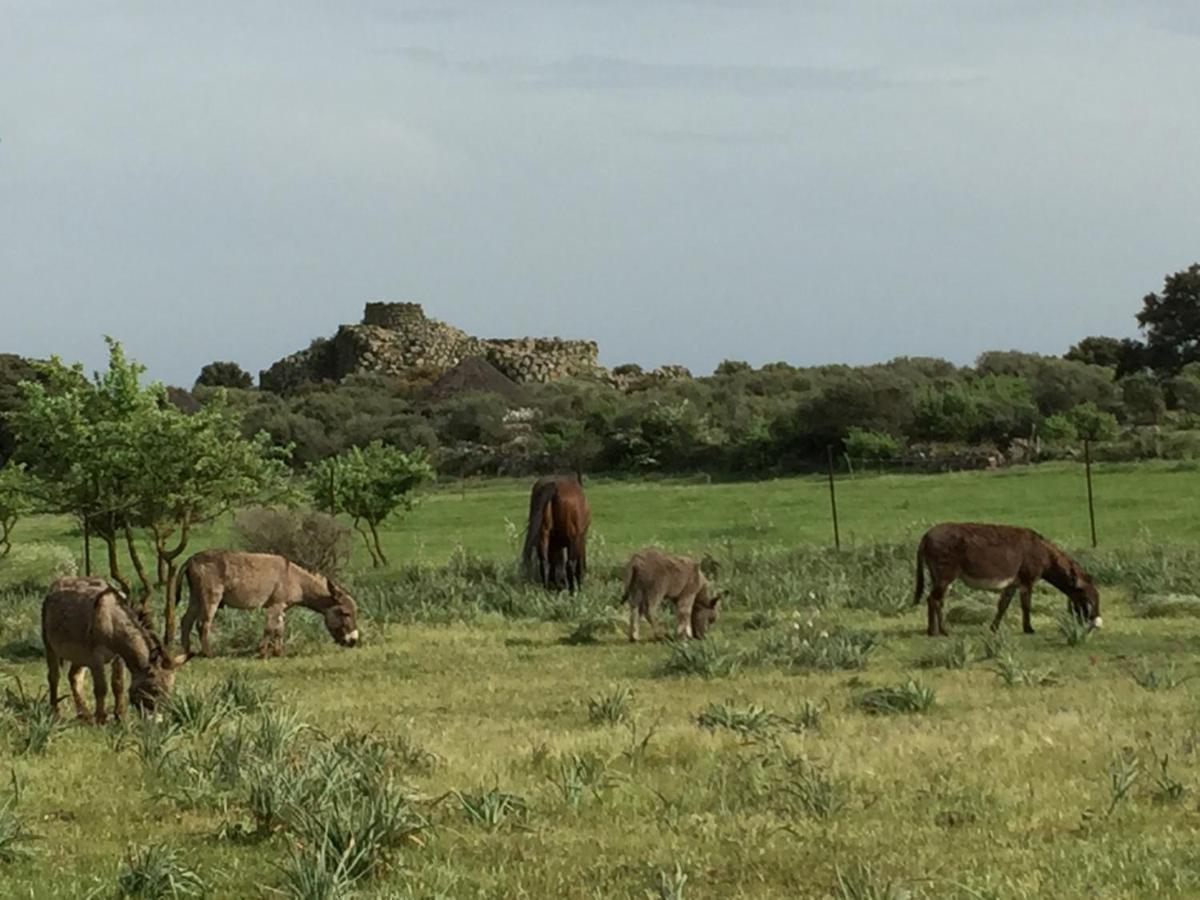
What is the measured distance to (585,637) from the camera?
762 inches

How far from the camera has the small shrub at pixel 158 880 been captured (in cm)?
768

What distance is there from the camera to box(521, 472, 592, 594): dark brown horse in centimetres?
2438

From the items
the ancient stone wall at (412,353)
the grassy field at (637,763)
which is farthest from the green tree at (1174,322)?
the grassy field at (637,763)

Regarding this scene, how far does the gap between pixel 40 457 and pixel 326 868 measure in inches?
582

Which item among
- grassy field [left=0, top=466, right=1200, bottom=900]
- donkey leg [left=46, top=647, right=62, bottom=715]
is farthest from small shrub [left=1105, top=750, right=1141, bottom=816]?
donkey leg [left=46, top=647, right=62, bottom=715]

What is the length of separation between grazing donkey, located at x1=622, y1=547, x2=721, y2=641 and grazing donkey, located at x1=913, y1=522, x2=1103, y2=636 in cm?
280

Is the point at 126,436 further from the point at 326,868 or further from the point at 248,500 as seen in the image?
the point at 326,868

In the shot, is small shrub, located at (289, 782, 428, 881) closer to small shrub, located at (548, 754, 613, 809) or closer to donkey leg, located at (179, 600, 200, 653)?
small shrub, located at (548, 754, 613, 809)

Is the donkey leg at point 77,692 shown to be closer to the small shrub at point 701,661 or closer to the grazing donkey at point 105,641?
the grazing donkey at point 105,641

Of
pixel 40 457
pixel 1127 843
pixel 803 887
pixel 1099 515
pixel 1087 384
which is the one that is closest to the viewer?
pixel 803 887

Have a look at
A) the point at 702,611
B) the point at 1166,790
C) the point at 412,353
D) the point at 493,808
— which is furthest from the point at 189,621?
the point at 412,353

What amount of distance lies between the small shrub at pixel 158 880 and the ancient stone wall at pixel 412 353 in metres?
95.2

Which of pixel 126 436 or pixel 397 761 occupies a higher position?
pixel 126 436

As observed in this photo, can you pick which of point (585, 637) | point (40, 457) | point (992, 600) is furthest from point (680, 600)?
point (40, 457)
